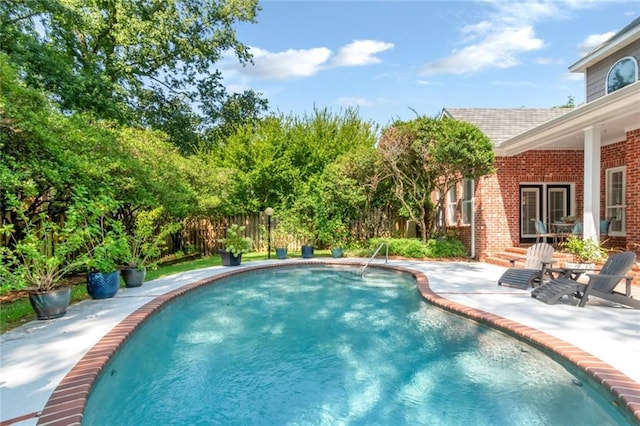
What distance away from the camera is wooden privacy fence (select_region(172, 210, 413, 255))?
14141 millimetres

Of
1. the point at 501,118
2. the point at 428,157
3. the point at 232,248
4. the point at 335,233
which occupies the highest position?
the point at 501,118

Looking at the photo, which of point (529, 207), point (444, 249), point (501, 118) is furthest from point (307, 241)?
point (501, 118)

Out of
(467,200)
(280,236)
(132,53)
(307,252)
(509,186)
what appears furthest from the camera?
(132,53)

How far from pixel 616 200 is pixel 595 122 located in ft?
13.3

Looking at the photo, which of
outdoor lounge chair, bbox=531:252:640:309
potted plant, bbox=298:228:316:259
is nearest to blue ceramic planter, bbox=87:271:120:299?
potted plant, bbox=298:228:316:259

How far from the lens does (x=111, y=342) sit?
13.4 ft

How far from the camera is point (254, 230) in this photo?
52.0 feet

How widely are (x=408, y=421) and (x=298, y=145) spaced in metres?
13.6

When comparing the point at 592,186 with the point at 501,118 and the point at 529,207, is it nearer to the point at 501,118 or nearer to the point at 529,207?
the point at 529,207

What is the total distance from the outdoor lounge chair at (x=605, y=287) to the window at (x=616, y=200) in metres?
5.37

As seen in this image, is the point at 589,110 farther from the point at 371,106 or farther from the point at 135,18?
the point at 135,18

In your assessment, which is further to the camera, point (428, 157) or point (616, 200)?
point (428, 157)

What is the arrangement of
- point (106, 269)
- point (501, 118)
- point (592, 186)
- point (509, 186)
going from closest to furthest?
point (106, 269) → point (592, 186) → point (509, 186) → point (501, 118)

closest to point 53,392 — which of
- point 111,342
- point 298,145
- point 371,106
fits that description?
point 111,342
